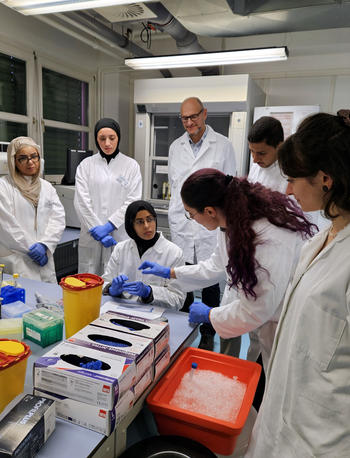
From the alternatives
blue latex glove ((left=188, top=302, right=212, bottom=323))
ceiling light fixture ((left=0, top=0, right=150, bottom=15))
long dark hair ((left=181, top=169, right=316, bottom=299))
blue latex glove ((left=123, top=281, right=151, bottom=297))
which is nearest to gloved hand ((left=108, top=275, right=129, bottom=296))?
blue latex glove ((left=123, top=281, right=151, bottom=297))

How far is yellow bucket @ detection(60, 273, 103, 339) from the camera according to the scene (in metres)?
1.11

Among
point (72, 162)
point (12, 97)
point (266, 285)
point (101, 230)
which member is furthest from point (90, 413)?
point (12, 97)

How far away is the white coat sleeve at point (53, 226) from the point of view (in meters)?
2.21

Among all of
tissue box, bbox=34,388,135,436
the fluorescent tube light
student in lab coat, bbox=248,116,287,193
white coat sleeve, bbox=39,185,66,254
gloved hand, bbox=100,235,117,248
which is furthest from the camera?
the fluorescent tube light

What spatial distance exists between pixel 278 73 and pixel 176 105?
52.1 inches

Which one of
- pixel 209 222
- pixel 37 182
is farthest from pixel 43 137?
pixel 209 222

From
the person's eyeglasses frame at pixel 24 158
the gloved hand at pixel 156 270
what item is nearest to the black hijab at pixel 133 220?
the gloved hand at pixel 156 270

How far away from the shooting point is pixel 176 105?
3344 millimetres

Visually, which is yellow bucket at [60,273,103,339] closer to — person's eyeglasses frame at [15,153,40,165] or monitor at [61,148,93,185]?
person's eyeglasses frame at [15,153,40,165]

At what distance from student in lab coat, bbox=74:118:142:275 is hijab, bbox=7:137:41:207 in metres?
0.39

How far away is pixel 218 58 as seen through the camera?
110 inches

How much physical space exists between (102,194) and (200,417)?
77.5 inches

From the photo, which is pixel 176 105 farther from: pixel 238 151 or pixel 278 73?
pixel 278 73

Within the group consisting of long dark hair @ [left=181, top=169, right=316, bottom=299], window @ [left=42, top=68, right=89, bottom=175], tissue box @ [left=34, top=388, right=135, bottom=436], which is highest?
window @ [left=42, top=68, right=89, bottom=175]
